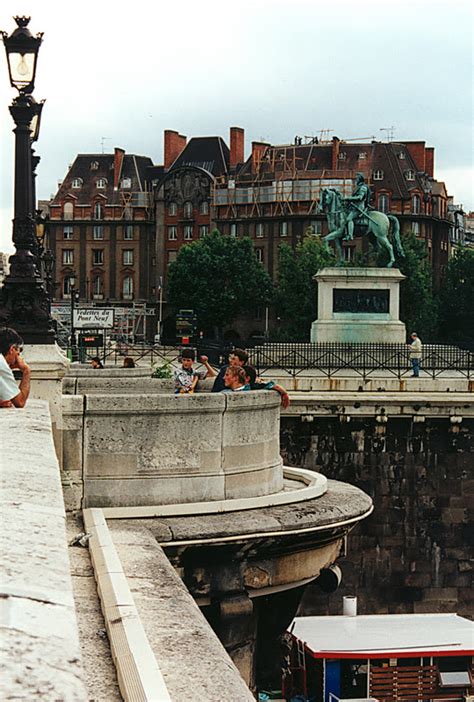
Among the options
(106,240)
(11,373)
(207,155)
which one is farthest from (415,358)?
(106,240)

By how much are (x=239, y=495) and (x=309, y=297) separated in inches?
2617

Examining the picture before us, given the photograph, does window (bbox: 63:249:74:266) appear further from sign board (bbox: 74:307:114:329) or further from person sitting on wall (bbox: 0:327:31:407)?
person sitting on wall (bbox: 0:327:31:407)

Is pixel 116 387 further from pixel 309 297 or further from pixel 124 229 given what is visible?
pixel 124 229

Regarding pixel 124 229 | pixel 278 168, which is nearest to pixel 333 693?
pixel 278 168

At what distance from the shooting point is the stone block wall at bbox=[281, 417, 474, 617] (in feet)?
92.5

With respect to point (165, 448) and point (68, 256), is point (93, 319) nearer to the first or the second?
point (165, 448)

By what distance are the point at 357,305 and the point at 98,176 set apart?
65637mm

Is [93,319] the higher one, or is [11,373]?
[11,373]

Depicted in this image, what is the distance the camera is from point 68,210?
105 metres

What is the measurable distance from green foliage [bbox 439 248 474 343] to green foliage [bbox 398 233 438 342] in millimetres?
3953

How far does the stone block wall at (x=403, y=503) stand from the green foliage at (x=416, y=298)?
4448 cm

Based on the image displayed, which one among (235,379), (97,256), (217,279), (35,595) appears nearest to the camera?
(35,595)

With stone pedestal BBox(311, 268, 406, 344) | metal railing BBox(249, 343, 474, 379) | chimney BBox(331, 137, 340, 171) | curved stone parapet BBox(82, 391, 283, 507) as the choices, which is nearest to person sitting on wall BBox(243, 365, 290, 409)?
curved stone parapet BBox(82, 391, 283, 507)

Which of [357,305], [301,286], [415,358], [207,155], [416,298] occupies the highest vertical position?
[207,155]
